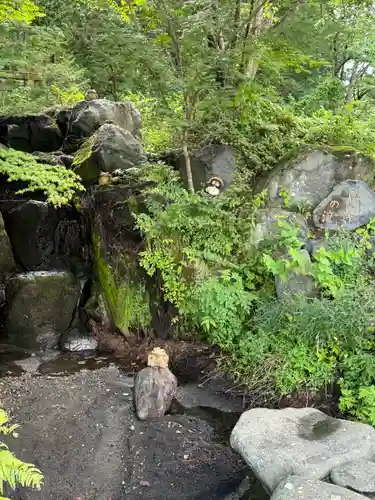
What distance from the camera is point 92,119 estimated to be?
862cm

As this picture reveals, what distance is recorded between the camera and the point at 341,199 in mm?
5895

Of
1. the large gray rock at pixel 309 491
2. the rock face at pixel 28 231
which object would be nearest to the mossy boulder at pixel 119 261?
the rock face at pixel 28 231

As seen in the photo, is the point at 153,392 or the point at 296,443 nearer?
the point at 296,443

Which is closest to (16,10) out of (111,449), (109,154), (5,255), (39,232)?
(109,154)

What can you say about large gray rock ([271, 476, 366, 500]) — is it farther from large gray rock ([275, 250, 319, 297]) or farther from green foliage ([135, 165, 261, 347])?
green foliage ([135, 165, 261, 347])

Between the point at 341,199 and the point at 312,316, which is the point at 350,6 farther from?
the point at 312,316

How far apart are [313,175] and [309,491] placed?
13.2 feet

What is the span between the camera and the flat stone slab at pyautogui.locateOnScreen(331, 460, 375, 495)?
10.8 feet

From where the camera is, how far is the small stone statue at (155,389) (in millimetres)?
4977

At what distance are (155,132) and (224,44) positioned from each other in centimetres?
196

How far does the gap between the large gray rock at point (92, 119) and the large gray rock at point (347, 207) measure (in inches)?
166

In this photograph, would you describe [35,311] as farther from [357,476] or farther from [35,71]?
[35,71]

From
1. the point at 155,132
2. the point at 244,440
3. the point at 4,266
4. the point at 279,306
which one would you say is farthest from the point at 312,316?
the point at 4,266

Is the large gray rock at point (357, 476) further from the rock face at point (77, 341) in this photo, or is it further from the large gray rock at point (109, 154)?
the large gray rock at point (109, 154)
